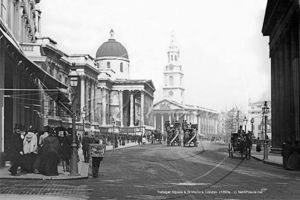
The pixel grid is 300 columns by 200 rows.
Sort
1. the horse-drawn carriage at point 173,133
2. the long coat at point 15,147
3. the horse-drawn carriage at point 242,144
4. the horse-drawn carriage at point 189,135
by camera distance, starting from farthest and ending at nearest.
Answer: the horse-drawn carriage at point 173,133 < the horse-drawn carriage at point 189,135 < the horse-drawn carriage at point 242,144 < the long coat at point 15,147

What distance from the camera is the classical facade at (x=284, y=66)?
35750 millimetres

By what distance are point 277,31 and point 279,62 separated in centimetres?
241

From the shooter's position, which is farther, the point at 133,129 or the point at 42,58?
the point at 133,129

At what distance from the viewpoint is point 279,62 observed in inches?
1704

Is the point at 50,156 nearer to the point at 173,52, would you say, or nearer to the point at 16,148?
the point at 16,148

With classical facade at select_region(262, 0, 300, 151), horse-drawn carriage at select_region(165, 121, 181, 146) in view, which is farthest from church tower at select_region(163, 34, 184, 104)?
horse-drawn carriage at select_region(165, 121, 181, 146)

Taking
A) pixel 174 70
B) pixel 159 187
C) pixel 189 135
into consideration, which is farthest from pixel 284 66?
pixel 159 187

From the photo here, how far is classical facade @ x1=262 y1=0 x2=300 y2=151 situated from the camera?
35750 millimetres

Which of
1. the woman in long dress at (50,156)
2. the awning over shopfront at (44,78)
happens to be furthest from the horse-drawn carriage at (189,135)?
the woman in long dress at (50,156)

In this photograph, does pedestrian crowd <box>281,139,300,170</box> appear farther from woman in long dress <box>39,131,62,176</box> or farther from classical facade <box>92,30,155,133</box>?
classical facade <box>92,30,155,133</box>

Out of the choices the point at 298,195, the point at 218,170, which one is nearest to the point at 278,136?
the point at 218,170

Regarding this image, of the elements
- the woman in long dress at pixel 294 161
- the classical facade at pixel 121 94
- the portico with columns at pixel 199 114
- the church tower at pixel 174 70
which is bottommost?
the woman in long dress at pixel 294 161

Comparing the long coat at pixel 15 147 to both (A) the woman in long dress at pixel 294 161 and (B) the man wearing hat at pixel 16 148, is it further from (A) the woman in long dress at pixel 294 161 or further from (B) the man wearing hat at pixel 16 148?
(A) the woman in long dress at pixel 294 161

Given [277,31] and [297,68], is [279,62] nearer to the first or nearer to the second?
[277,31]
